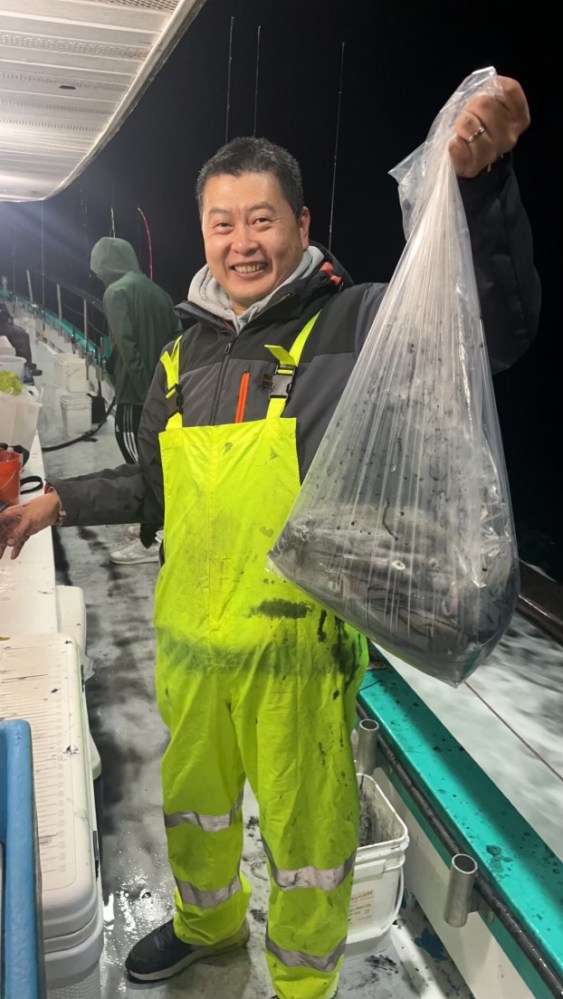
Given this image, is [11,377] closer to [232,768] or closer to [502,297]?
[232,768]

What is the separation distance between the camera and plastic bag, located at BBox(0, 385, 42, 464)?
2.34 metres

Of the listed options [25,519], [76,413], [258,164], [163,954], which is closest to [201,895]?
[163,954]

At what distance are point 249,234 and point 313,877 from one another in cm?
117

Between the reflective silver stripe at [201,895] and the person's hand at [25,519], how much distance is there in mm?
776

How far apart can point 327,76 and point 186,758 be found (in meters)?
3.02

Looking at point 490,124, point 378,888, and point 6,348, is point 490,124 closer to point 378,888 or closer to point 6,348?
point 378,888

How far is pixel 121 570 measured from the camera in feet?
10.9

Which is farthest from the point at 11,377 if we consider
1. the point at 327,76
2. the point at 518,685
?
the point at 518,685

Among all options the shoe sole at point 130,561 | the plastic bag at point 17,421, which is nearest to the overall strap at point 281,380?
the plastic bag at point 17,421

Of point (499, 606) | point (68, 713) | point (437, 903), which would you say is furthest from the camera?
point (437, 903)

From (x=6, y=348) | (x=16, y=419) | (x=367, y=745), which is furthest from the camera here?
(x=6, y=348)

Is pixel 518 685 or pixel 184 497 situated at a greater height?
pixel 184 497

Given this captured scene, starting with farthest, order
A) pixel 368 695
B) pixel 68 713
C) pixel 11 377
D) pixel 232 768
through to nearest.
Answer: pixel 11 377 < pixel 368 695 < pixel 232 768 < pixel 68 713

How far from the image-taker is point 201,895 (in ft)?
4.53
